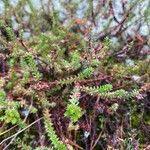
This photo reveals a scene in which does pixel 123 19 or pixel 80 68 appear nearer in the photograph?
pixel 80 68

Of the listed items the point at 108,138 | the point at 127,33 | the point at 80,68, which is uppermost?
the point at 127,33

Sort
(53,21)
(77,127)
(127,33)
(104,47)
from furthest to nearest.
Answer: (127,33) < (53,21) < (104,47) < (77,127)

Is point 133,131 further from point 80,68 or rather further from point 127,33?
point 127,33

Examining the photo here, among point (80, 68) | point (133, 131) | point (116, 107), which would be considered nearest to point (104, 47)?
point (80, 68)

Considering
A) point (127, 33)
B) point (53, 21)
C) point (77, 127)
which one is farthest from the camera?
point (127, 33)

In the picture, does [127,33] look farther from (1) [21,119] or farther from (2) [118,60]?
(1) [21,119]

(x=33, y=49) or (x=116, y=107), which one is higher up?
(x=33, y=49)

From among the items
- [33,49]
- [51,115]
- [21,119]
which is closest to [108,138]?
[51,115]
